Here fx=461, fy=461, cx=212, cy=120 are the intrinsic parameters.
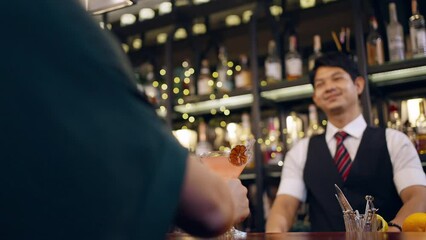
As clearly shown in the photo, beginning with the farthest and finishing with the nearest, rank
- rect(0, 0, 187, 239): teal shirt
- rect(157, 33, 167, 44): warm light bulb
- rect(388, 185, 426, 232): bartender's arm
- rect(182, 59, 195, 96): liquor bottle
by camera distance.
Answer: rect(157, 33, 167, 44): warm light bulb → rect(182, 59, 195, 96): liquor bottle → rect(388, 185, 426, 232): bartender's arm → rect(0, 0, 187, 239): teal shirt

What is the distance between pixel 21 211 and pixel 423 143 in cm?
223

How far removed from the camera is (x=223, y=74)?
10.1 ft

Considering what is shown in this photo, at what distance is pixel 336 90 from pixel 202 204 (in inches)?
74.1

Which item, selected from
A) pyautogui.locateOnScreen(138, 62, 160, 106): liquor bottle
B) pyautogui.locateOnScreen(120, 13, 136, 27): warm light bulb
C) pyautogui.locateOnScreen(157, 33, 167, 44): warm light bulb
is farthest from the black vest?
pyautogui.locateOnScreen(120, 13, 136, 27): warm light bulb

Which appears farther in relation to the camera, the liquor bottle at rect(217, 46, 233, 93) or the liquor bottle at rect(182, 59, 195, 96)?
the liquor bottle at rect(182, 59, 195, 96)

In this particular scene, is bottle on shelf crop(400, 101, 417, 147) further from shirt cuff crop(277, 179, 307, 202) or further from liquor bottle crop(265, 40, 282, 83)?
liquor bottle crop(265, 40, 282, 83)

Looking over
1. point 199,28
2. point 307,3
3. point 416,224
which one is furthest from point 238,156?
point 199,28

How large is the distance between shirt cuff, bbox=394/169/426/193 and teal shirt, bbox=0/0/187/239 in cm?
173

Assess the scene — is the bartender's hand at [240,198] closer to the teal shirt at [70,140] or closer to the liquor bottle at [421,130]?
the teal shirt at [70,140]

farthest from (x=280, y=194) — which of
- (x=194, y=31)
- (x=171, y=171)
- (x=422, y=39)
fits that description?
(x=171, y=171)

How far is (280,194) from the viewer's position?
2238 millimetres

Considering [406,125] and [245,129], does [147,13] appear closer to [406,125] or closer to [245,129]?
[245,129]

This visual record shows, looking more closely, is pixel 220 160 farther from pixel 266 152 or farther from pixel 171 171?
pixel 266 152

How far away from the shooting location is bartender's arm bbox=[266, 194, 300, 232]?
80.7 inches
